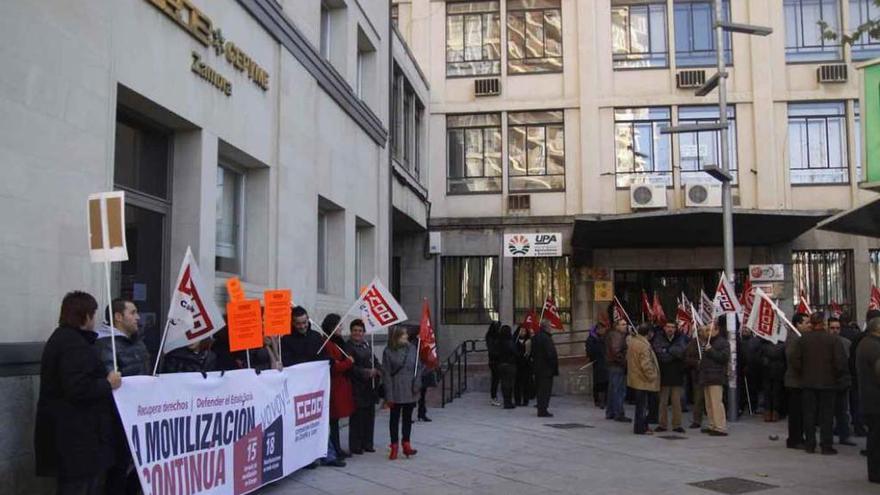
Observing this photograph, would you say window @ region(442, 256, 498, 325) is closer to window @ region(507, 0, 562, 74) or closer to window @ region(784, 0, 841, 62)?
window @ region(507, 0, 562, 74)

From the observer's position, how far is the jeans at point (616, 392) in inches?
594

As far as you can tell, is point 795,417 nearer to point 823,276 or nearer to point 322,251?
point 322,251

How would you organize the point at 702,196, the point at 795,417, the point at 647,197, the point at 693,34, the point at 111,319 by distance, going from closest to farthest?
the point at 111,319, the point at 795,417, the point at 702,196, the point at 647,197, the point at 693,34

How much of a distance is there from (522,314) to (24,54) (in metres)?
19.9

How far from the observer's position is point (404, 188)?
21.6m

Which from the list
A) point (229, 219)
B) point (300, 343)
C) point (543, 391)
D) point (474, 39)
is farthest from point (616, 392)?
point (474, 39)

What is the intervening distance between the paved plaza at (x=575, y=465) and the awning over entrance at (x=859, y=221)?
329 centimetres

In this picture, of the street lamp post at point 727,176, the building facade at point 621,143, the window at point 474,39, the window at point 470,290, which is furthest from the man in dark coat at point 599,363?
the window at point 474,39

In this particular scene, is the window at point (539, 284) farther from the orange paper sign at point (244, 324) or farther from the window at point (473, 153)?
the orange paper sign at point (244, 324)

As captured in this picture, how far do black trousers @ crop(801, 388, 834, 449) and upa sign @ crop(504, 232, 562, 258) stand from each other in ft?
45.2

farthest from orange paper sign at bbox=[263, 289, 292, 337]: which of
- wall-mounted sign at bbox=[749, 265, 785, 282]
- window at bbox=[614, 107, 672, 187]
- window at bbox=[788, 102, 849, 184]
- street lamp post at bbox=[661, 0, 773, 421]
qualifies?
window at bbox=[788, 102, 849, 184]

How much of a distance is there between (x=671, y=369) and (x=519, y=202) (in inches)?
494

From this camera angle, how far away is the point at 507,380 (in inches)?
669

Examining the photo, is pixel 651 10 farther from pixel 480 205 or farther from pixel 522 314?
pixel 522 314
